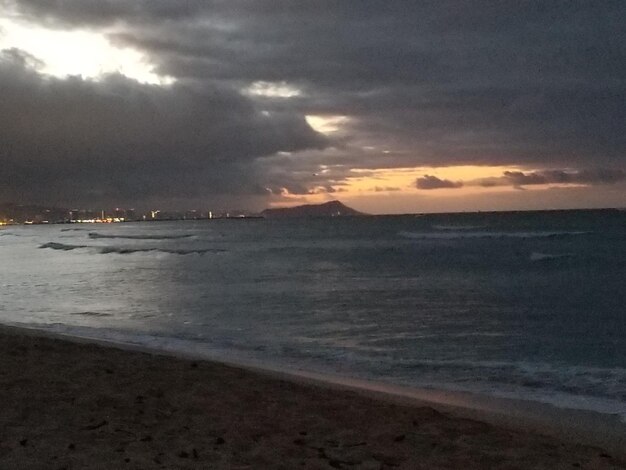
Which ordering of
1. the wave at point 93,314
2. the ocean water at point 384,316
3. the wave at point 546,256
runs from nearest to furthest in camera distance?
the ocean water at point 384,316 < the wave at point 93,314 < the wave at point 546,256

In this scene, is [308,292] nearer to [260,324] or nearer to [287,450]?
[260,324]

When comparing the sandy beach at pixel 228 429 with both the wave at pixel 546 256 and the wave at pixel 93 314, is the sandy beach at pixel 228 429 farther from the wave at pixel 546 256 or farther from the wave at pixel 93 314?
the wave at pixel 546 256

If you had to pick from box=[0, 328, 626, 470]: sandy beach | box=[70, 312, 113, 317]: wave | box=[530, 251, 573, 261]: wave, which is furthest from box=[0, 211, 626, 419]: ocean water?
box=[0, 328, 626, 470]: sandy beach

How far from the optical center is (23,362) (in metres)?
9.07

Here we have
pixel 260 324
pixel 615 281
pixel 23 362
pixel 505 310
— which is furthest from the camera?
pixel 615 281

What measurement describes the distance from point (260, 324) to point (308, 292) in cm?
648

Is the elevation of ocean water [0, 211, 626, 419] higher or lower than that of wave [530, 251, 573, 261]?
lower

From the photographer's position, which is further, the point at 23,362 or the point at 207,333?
the point at 207,333

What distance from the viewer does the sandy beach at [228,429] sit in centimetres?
536

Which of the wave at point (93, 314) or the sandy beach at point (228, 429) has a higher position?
the sandy beach at point (228, 429)

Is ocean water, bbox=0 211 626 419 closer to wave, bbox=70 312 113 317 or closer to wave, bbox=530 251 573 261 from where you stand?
wave, bbox=70 312 113 317

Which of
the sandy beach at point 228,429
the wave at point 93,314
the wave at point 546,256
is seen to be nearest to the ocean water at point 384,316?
the wave at point 93,314

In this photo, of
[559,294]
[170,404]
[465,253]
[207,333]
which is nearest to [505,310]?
Answer: [559,294]

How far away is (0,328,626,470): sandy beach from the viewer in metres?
5.36
